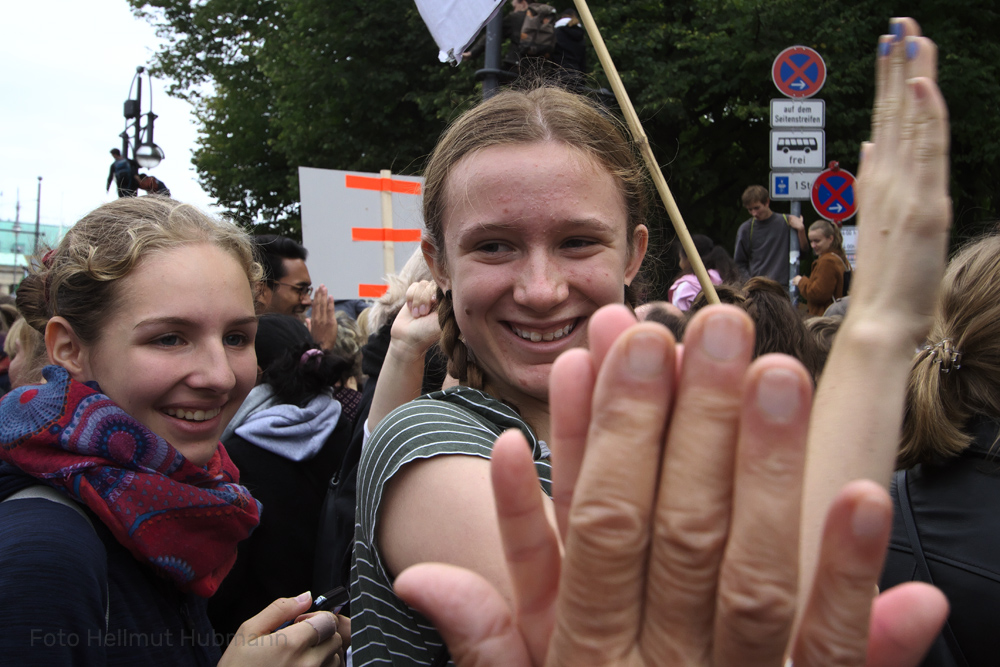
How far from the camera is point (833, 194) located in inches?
348

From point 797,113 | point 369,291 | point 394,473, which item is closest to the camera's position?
point 394,473

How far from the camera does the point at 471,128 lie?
1619 mm

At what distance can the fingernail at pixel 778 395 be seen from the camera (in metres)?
0.60

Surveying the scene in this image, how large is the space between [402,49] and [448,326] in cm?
1706

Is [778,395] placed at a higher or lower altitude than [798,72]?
lower

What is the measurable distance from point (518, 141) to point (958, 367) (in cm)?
152

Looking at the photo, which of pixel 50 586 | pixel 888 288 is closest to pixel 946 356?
pixel 888 288

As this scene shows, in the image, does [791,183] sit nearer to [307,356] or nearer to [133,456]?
[307,356]

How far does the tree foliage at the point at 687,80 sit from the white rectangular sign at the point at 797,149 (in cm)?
428

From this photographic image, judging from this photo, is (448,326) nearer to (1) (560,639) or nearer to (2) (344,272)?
(1) (560,639)

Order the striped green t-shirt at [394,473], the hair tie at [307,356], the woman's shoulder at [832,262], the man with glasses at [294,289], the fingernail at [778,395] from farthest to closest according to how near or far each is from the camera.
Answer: the woman's shoulder at [832,262] < the man with glasses at [294,289] < the hair tie at [307,356] < the striped green t-shirt at [394,473] < the fingernail at [778,395]

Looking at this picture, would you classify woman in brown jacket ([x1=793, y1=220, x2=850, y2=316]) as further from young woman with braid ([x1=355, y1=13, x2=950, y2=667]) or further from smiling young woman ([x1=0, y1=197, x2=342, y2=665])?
young woman with braid ([x1=355, y1=13, x2=950, y2=667])

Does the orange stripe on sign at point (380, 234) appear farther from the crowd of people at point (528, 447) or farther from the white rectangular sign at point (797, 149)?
the white rectangular sign at point (797, 149)

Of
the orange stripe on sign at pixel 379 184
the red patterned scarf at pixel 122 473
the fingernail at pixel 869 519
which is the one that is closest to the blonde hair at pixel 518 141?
the red patterned scarf at pixel 122 473
